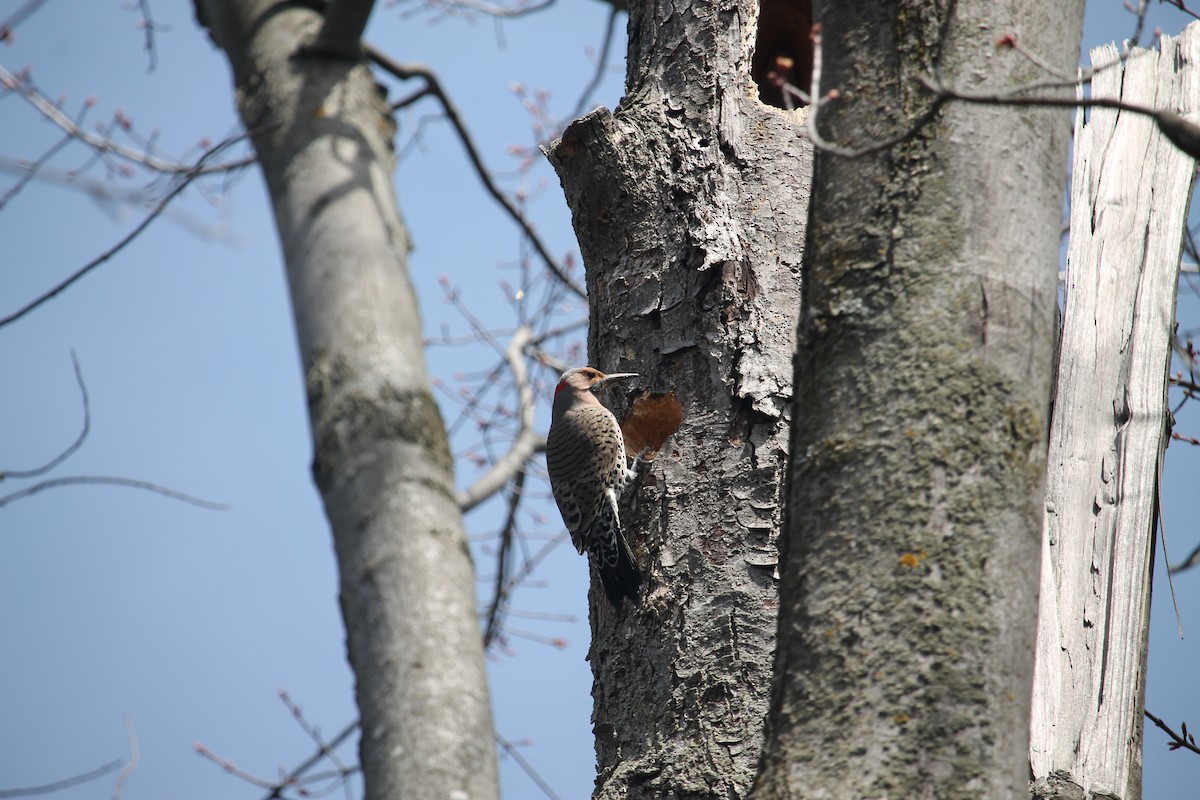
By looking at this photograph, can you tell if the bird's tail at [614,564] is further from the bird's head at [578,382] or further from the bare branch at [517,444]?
the bare branch at [517,444]

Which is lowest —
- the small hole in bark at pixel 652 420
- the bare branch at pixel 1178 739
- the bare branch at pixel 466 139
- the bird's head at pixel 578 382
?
the bare branch at pixel 1178 739

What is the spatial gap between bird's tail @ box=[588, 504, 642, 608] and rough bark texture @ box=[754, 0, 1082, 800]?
1237 mm

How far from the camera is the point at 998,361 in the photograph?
163 cm

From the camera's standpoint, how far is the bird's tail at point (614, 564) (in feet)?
9.43

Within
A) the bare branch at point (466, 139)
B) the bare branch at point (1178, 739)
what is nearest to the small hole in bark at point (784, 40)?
the bare branch at point (466, 139)

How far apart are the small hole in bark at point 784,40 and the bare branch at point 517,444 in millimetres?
3070

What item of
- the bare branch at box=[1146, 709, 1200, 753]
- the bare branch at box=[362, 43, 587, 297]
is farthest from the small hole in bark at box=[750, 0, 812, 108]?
the bare branch at box=[1146, 709, 1200, 753]

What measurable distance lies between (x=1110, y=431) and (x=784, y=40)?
3.08m

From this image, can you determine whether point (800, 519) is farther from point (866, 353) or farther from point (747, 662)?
point (747, 662)

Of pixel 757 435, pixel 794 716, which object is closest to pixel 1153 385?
pixel 757 435

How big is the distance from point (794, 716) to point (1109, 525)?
5.10 ft

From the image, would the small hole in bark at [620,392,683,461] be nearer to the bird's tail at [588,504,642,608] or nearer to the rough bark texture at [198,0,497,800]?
the bird's tail at [588,504,642,608]

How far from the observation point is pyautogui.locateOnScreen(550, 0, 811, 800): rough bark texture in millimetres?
2557

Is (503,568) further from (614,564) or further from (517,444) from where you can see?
(614,564)
